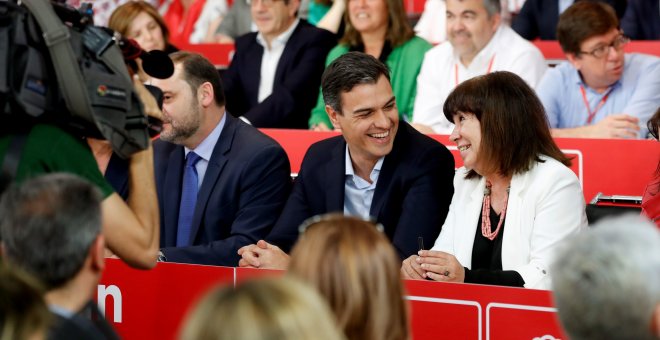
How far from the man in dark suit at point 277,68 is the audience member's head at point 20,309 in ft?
14.9

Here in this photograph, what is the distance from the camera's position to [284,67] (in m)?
6.76

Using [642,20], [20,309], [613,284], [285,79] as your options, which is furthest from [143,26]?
[613,284]

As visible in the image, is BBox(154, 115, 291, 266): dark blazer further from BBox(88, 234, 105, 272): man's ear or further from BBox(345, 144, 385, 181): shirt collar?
BBox(88, 234, 105, 272): man's ear

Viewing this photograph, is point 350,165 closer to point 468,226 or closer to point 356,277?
point 468,226

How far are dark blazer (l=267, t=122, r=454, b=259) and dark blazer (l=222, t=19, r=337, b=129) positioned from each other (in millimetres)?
1865

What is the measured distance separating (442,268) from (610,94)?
8.70 feet

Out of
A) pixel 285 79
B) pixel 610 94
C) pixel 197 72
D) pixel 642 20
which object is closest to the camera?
pixel 197 72

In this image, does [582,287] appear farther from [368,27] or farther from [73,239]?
[368,27]

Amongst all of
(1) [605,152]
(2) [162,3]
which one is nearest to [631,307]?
(1) [605,152]

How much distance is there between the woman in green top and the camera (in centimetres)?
634

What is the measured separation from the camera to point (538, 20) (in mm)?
7570

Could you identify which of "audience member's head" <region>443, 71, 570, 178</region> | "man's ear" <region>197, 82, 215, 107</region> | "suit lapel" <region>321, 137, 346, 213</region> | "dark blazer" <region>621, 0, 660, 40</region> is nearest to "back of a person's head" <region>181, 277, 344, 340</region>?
"audience member's head" <region>443, 71, 570, 178</region>

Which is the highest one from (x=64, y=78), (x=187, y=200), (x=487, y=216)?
(x=64, y=78)

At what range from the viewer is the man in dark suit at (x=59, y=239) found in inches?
92.4
